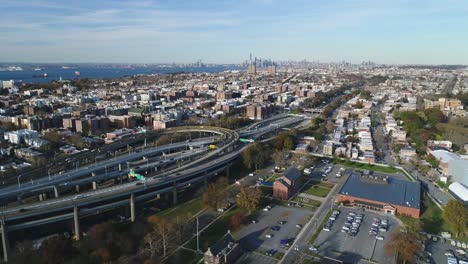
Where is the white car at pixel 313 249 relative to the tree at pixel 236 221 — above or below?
below

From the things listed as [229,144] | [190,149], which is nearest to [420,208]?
[229,144]

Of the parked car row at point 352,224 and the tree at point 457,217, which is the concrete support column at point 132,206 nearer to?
the parked car row at point 352,224

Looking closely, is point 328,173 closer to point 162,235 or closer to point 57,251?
point 162,235

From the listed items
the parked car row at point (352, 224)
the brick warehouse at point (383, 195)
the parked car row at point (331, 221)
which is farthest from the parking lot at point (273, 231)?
the brick warehouse at point (383, 195)

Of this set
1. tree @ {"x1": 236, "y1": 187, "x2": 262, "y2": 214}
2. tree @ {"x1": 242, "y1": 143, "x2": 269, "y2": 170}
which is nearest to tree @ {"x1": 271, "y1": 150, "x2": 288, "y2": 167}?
tree @ {"x1": 242, "y1": 143, "x2": 269, "y2": 170}

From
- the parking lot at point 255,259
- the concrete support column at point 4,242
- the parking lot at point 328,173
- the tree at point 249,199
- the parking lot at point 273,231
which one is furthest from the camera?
the parking lot at point 328,173

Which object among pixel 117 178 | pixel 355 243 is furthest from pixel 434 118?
pixel 117 178

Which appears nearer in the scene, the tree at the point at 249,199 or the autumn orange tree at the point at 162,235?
the autumn orange tree at the point at 162,235
